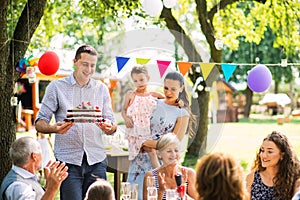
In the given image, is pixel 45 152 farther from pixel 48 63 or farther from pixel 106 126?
pixel 106 126

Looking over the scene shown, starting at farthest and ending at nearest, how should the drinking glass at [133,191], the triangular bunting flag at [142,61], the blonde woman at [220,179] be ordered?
the triangular bunting flag at [142,61], the drinking glass at [133,191], the blonde woman at [220,179]

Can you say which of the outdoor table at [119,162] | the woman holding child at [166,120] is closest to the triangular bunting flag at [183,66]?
the outdoor table at [119,162]

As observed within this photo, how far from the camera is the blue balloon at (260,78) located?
17.0ft

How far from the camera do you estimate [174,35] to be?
30.7 ft

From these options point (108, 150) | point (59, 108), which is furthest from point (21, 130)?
point (59, 108)

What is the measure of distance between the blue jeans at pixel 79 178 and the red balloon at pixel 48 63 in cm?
156

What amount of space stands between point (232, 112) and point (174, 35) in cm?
1491

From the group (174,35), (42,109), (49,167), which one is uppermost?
(174,35)

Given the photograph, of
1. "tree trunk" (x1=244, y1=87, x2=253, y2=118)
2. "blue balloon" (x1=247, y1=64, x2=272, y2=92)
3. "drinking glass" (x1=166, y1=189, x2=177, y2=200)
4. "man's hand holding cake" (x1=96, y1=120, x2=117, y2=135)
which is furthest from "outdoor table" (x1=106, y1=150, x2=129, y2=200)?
"tree trunk" (x1=244, y1=87, x2=253, y2=118)

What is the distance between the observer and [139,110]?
4242mm

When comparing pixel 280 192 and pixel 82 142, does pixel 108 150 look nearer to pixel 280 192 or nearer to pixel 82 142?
pixel 82 142

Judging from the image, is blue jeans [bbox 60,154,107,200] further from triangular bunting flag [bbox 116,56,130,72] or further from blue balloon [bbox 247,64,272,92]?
blue balloon [bbox 247,64,272,92]

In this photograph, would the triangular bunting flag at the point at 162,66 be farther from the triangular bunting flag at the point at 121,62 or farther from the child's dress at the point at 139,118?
the child's dress at the point at 139,118

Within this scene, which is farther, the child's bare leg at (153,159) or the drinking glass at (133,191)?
the child's bare leg at (153,159)
